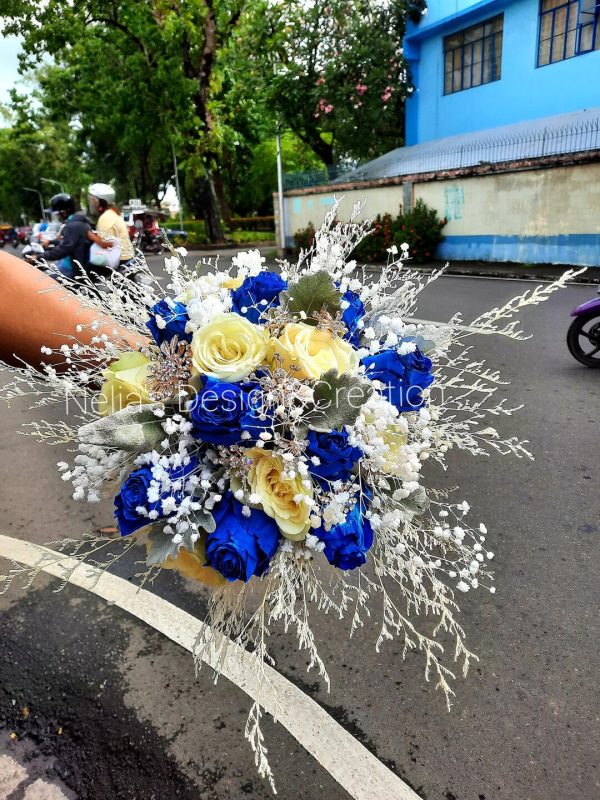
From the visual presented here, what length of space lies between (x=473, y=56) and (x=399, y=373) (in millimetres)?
21500

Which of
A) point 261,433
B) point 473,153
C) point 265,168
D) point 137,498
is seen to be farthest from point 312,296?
point 265,168

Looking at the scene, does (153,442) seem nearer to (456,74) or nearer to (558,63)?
(558,63)

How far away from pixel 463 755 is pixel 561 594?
110 centimetres

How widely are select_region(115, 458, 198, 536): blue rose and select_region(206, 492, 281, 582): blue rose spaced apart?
0.11 m

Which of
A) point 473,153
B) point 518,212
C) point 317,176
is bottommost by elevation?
point 518,212

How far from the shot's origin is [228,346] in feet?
3.98

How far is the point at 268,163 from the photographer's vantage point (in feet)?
116

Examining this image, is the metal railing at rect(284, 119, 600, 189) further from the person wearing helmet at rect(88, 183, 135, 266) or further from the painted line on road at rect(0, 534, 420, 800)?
the painted line on road at rect(0, 534, 420, 800)

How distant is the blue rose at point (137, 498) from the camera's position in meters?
1.16

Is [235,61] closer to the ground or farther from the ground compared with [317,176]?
farther from the ground

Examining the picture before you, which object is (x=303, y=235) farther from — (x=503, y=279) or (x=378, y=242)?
(x=503, y=279)

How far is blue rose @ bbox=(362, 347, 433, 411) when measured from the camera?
1292mm

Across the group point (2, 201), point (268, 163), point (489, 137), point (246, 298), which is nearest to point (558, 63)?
point (489, 137)

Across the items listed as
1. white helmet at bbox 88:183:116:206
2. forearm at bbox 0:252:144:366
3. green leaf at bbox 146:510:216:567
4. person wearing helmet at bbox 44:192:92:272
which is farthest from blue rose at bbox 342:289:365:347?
white helmet at bbox 88:183:116:206
